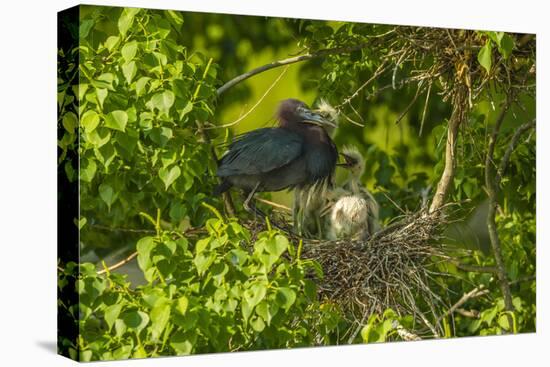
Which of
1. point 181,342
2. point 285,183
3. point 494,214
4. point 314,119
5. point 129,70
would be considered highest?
point 129,70

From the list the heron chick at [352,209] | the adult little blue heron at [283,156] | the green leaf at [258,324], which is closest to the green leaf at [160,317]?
the green leaf at [258,324]

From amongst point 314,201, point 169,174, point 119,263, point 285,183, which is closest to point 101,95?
point 169,174

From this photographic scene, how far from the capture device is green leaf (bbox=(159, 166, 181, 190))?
479 centimetres

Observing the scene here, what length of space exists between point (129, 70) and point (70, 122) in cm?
32

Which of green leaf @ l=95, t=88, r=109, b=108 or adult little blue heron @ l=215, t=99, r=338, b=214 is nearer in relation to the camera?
green leaf @ l=95, t=88, r=109, b=108

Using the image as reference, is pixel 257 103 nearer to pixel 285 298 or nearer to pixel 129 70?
pixel 129 70

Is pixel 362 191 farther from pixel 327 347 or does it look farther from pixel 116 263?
pixel 116 263

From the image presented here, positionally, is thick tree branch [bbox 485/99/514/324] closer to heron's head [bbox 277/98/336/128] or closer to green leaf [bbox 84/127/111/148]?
heron's head [bbox 277/98/336/128]

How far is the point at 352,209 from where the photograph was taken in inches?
209

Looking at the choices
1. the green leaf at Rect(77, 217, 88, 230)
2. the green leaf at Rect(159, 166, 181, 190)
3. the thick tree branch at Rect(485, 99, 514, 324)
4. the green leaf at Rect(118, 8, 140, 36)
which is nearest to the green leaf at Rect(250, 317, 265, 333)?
the green leaf at Rect(159, 166, 181, 190)

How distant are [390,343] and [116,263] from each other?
1350 millimetres

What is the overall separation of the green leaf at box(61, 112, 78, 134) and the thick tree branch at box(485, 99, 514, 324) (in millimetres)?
2188

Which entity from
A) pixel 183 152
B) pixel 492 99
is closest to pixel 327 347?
pixel 183 152

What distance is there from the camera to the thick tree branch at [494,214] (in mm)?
5738
